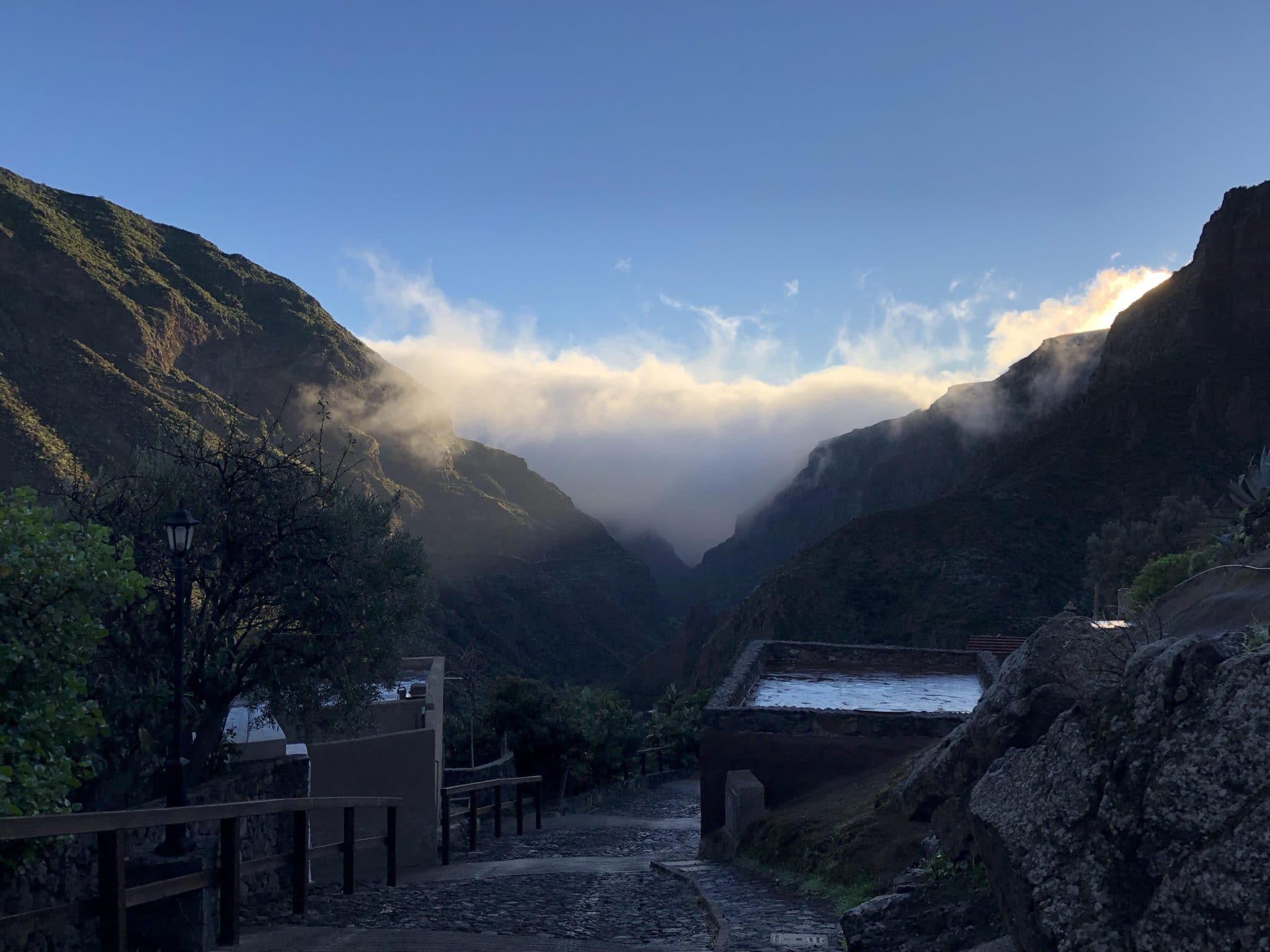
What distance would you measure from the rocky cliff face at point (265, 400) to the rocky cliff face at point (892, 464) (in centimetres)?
2208

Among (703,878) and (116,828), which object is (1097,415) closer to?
(703,878)

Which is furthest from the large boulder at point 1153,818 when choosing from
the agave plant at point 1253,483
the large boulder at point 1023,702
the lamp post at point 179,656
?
the agave plant at point 1253,483

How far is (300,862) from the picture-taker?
24.9ft

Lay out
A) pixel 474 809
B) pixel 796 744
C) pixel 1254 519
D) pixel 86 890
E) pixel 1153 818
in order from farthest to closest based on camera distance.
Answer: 1. pixel 474 809
2. pixel 796 744
3. pixel 1254 519
4. pixel 86 890
5. pixel 1153 818

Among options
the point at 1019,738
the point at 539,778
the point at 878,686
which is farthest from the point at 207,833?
the point at 878,686

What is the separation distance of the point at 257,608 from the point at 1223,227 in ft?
276

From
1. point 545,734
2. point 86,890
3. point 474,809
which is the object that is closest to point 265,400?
point 545,734

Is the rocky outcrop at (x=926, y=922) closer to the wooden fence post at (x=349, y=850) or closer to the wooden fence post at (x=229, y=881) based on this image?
the wooden fence post at (x=229, y=881)

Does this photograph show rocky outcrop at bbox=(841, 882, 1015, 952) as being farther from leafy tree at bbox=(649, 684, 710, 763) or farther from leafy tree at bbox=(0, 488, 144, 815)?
leafy tree at bbox=(649, 684, 710, 763)

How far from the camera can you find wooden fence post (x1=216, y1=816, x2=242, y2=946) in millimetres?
6289

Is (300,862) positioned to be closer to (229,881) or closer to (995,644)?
(229,881)

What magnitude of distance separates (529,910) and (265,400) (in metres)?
106

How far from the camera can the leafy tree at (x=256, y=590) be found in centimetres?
1330

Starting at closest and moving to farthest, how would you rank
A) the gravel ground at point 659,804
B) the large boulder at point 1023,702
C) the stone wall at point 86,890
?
the large boulder at point 1023,702 < the stone wall at point 86,890 < the gravel ground at point 659,804
